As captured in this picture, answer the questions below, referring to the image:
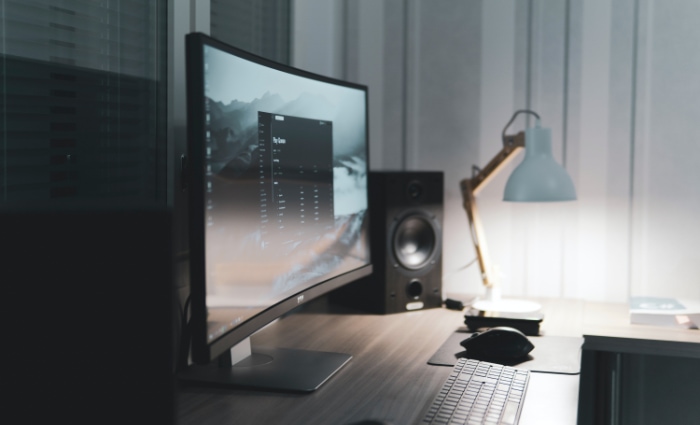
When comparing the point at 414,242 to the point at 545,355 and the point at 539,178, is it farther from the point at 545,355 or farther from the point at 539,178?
the point at 545,355

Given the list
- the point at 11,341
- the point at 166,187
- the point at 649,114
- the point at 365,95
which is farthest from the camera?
the point at 649,114

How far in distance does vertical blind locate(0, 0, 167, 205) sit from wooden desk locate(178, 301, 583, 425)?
34 cm

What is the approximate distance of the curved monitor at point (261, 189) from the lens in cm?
96

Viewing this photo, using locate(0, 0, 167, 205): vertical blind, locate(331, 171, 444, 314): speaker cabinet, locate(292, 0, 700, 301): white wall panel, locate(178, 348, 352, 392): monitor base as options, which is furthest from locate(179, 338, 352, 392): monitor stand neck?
locate(292, 0, 700, 301): white wall panel

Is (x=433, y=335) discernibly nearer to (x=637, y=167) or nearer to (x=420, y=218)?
(x=420, y=218)

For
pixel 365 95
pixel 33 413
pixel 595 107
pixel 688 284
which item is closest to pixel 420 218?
pixel 365 95

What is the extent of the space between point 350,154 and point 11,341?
115 cm

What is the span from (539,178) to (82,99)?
1.04 metres

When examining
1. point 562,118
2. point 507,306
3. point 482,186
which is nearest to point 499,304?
point 507,306

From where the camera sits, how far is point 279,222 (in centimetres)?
121

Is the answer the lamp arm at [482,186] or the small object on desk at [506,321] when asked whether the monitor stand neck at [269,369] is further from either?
the lamp arm at [482,186]

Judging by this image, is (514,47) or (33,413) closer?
(33,413)

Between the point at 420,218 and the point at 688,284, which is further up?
the point at 420,218

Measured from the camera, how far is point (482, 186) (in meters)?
1.92
